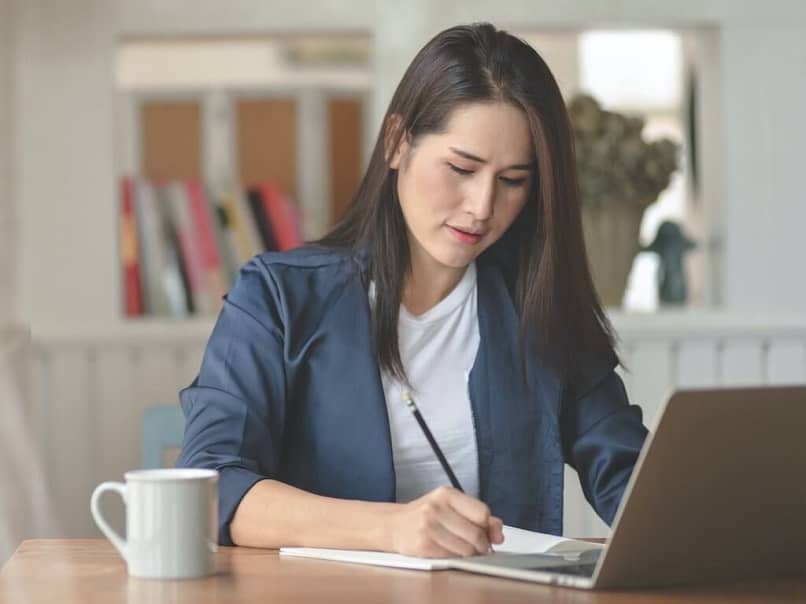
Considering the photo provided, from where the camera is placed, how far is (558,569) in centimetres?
124

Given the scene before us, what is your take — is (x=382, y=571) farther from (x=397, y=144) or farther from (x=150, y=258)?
(x=150, y=258)

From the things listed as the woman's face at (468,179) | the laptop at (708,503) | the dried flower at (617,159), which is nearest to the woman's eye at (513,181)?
the woman's face at (468,179)

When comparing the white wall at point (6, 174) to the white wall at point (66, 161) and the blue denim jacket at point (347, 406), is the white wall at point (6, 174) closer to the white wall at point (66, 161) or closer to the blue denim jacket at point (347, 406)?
the white wall at point (66, 161)

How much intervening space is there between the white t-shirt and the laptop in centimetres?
43

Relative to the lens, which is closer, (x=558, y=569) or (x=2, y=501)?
(x=558, y=569)

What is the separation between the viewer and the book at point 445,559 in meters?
1.28

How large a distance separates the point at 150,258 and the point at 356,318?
158 centimetres

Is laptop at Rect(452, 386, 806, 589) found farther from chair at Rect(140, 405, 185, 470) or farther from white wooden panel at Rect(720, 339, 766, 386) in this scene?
white wooden panel at Rect(720, 339, 766, 386)

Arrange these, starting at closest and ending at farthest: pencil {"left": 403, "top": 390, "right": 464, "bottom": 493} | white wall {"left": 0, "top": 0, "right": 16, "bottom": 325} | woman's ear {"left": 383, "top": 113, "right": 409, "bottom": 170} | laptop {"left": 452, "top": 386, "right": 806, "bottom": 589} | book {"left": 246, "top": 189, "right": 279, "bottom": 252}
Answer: laptop {"left": 452, "top": 386, "right": 806, "bottom": 589} → pencil {"left": 403, "top": 390, "right": 464, "bottom": 493} → woman's ear {"left": 383, "top": 113, "right": 409, "bottom": 170} → white wall {"left": 0, "top": 0, "right": 16, "bottom": 325} → book {"left": 246, "top": 189, "right": 279, "bottom": 252}

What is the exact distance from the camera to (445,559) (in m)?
1.30

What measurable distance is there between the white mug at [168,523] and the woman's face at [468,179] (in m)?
0.57

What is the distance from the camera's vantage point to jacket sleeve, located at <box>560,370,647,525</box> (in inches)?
67.3

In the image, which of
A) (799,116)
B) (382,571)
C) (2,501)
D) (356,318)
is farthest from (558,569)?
(799,116)

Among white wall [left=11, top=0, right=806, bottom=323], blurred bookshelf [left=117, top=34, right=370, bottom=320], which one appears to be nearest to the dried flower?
white wall [left=11, top=0, right=806, bottom=323]
